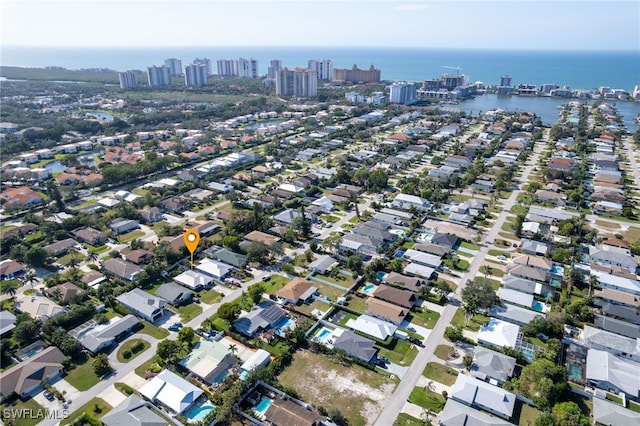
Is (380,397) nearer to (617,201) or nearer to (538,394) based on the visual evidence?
(538,394)

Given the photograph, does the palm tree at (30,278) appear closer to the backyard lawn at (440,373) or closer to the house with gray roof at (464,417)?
the backyard lawn at (440,373)

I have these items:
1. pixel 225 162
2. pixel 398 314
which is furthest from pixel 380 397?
pixel 225 162

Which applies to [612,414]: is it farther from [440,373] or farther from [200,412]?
[200,412]

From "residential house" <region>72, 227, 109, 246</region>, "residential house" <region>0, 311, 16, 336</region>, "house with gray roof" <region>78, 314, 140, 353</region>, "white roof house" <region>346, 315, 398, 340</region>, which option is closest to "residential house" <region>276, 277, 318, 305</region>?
"white roof house" <region>346, 315, 398, 340</region>

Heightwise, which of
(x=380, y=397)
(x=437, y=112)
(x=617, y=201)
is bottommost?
→ (x=380, y=397)

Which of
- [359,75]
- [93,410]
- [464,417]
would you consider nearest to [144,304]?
[93,410]

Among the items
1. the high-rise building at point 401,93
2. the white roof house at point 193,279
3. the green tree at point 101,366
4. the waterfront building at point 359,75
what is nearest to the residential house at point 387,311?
the white roof house at point 193,279
